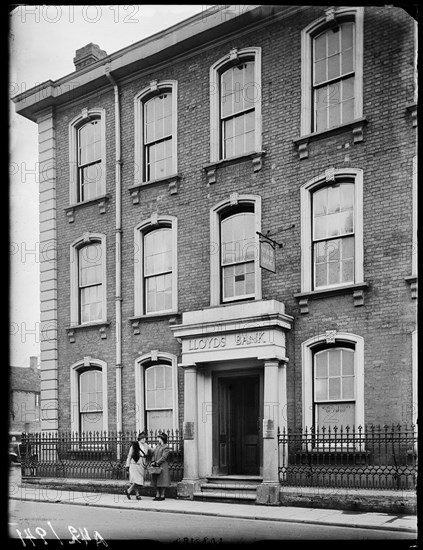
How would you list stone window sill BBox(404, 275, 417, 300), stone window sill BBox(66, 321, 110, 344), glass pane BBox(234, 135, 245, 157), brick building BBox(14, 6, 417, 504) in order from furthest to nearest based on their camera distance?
glass pane BBox(234, 135, 245, 157), stone window sill BBox(66, 321, 110, 344), brick building BBox(14, 6, 417, 504), stone window sill BBox(404, 275, 417, 300)

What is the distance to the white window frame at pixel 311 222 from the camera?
12078 mm

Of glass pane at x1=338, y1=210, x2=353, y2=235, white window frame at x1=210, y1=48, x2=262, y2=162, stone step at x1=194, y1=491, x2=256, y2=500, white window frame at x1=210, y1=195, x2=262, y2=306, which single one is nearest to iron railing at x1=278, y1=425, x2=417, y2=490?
stone step at x1=194, y1=491, x2=256, y2=500

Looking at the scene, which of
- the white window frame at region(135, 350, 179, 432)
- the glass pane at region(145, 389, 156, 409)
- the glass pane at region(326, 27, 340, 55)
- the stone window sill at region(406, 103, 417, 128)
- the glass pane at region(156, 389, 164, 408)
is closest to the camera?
the stone window sill at region(406, 103, 417, 128)

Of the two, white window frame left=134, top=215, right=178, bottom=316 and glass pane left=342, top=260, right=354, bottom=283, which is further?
white window frame left=134, top=215, right=178, bottom=316

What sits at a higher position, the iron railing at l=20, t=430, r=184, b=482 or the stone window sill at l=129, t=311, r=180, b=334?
the stone window sill at l=129, t=311, r=180, b=334

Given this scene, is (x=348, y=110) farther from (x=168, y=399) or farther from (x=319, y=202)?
(x=168, y=399)

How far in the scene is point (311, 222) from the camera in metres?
12.8

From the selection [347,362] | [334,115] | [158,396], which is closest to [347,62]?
[334,115]

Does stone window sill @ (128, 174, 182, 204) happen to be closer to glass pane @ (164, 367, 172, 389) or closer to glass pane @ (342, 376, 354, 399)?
glass pane @ (164, 367, 172, 389)

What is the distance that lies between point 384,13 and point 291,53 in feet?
7.24

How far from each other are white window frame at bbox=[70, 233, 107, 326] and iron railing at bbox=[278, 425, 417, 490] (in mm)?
4343

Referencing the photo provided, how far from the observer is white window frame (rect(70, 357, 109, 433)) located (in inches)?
500

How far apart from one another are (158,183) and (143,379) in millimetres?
4013

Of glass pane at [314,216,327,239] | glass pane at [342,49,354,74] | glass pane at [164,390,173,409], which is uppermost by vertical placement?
glass pane at [342,49,354,74]
